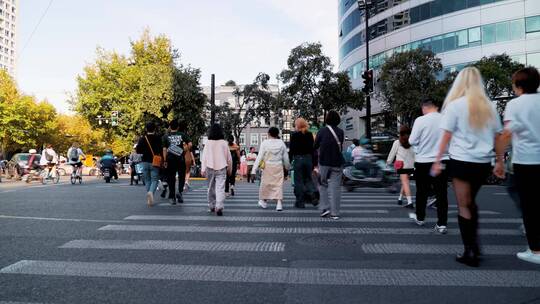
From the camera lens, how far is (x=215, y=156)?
8.20 m

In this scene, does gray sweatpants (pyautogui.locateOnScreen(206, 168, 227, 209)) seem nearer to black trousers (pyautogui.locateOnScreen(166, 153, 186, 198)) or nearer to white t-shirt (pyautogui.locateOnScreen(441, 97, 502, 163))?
black trousers (pyautogui.locateOnScreen(166, 153, 186, 198))

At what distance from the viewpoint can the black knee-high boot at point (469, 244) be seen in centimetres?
414

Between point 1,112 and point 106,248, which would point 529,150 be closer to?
point 106,248

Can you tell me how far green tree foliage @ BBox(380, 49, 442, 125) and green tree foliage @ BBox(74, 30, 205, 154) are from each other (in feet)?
50.5

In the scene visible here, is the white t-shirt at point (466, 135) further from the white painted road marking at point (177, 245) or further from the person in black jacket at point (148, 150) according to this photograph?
the person in black jacket at point (148, 150)

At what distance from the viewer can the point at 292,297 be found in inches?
127

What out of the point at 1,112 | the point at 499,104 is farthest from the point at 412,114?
the point at 1,112

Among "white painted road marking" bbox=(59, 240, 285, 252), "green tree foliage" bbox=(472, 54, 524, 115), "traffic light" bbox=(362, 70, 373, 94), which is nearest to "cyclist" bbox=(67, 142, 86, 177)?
"traffic light" bbox=(362, 70, 373, 94)

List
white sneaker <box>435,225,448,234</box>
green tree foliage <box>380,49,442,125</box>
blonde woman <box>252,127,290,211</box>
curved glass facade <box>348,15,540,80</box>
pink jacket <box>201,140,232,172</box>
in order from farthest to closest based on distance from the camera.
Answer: curved glass facade <box>348,15,540,80</box>
green tree foliage <box>380,49,442,125</box>
blonde woman <box>252,127,290,211</box>
pink jacket <box>201,140,232,172</box>
white sneaker <box>435,225,448,234</box>

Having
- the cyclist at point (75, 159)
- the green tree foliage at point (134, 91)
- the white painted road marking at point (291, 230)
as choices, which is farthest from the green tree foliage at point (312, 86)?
the white painted road marking at point (291, 230)

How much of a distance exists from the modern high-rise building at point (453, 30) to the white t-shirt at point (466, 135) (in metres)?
34.5

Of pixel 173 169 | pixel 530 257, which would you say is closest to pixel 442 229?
pixel 530 257

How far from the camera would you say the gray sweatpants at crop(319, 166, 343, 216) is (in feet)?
23.7

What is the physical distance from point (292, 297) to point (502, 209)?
22.6 feet
